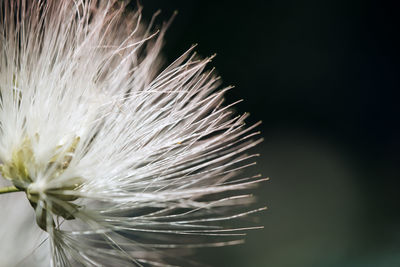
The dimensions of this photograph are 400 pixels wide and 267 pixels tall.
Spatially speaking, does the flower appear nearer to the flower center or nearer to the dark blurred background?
the flower center

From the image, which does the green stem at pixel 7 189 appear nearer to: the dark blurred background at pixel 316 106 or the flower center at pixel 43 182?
the flower center at pixel 43 182

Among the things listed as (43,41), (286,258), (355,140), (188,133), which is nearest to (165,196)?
(188,133)

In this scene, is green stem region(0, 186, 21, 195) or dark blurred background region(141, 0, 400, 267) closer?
green stem region(0, 186, 21, 195)

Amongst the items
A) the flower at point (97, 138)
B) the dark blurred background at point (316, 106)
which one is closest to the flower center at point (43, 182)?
the flower at point (97, 138)

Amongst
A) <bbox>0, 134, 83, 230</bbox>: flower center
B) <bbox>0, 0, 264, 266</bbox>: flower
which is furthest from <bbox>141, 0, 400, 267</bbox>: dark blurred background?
<bbox>0, 134, 83, 230</bbox>: flower center

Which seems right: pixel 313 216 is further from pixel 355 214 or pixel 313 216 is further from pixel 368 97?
pixel 368 97
